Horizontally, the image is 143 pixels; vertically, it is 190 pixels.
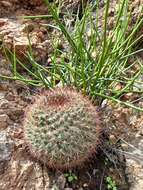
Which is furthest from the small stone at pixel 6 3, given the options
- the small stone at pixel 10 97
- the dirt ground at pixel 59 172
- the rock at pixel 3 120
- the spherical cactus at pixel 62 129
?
the spherical cactus at pixel 62 129

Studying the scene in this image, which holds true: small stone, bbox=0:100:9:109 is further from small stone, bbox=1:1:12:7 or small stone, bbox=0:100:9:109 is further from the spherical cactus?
small stone, bbox=1:1:12:7

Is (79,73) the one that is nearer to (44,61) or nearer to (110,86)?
(110,86)

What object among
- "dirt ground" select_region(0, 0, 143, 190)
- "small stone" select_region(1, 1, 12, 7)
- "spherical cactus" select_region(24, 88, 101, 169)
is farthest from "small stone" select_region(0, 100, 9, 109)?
"small stone" select_region(1, 1, 12, 7)

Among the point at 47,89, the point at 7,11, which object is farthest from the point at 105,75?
the point at 7,11

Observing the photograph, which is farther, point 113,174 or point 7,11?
point 7,11

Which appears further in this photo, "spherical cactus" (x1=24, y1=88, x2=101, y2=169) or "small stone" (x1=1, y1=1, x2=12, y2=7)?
"small stone" (x1=1, y1=1, x2=12, y2=7)

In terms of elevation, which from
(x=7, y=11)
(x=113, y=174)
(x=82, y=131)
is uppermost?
(x=7, y=11)

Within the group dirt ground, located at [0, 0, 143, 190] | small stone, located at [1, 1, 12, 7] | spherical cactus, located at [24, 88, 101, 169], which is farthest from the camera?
small stone, located at [1, 1, 12, 7]
